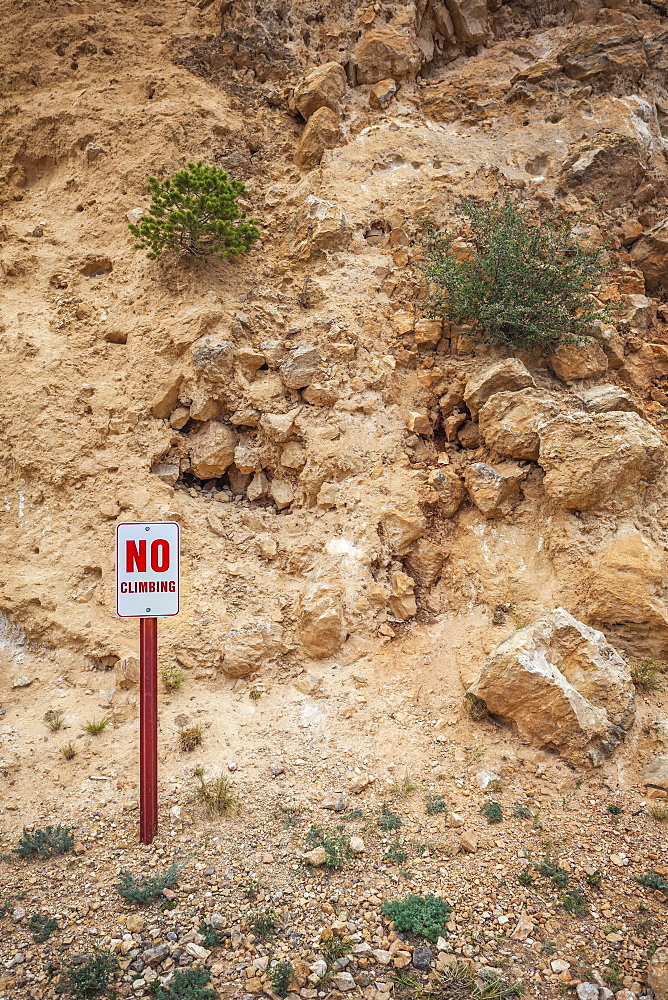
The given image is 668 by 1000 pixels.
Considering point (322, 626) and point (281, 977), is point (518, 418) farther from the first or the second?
point (281, 977)

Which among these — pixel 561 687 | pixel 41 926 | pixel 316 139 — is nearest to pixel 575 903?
pixel 561 687

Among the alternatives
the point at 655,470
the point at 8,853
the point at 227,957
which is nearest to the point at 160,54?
the point at 655,470

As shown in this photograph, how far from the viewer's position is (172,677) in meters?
5.57

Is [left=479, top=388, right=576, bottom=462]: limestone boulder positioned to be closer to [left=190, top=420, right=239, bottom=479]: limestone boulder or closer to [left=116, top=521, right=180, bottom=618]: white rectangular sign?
[left=190, top=420, right=239, bottom=479]: limestone boulder

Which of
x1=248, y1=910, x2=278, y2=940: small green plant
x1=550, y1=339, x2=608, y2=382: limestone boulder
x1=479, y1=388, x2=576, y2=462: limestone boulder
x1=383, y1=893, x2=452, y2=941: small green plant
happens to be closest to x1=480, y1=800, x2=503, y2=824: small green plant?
x1=383, y1=893, x2=452, y2=941: small green plant

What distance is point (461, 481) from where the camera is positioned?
6.70 meters

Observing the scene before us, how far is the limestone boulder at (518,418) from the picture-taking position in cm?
625

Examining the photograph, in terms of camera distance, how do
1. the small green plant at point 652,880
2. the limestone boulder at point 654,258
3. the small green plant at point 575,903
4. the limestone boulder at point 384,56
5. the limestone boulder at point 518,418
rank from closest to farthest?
the small green plant at point 575,903, the small green plant at point 652,880, the limestone boulder at point 518,418, the limestone boulder at point 654,258, the limestone boulder at point 384,56

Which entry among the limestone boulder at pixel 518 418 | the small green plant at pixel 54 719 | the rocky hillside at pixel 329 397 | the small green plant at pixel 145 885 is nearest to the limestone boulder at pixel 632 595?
the rocky hillside at pixel 329 397

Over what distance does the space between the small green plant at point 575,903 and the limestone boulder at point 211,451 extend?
5437 mm

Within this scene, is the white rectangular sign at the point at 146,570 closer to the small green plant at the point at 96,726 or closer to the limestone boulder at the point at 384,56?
the small green plant at the point at 96,726

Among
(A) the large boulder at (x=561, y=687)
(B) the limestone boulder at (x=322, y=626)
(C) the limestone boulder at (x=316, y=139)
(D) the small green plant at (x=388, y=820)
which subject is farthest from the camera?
(C) the limestone boulder at (x=316, y=139)

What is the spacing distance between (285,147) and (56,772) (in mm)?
10040

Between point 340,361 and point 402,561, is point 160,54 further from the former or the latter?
point 402,561
